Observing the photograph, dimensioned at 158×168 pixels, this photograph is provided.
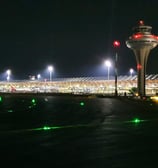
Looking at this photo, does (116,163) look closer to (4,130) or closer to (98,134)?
(98,134)

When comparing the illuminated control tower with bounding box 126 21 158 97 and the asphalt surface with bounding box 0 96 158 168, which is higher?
the illuminated control tower with bounding box 126 21 158 97

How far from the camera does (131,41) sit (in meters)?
183

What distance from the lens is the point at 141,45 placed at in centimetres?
17712

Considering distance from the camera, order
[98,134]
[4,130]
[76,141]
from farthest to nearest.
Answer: [4,130], [98,134], [76,141]

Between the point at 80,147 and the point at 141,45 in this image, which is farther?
the point at 141,45

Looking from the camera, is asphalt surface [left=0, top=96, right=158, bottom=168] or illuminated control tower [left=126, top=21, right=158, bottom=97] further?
illuminated control tower [left=126, top=21, right=158, bottom=97]

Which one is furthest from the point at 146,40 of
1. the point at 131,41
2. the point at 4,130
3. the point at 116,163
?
the point at 116,163

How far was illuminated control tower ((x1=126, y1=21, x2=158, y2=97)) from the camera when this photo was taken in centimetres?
17421

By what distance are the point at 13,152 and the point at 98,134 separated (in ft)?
30.3

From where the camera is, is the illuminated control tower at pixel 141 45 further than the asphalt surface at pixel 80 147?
Yes

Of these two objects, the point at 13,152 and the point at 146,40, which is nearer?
the point at 13,152

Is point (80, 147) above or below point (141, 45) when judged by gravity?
below

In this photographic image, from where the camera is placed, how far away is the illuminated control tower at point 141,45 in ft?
572

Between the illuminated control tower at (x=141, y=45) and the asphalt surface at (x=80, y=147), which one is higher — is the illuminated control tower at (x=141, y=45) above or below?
above
